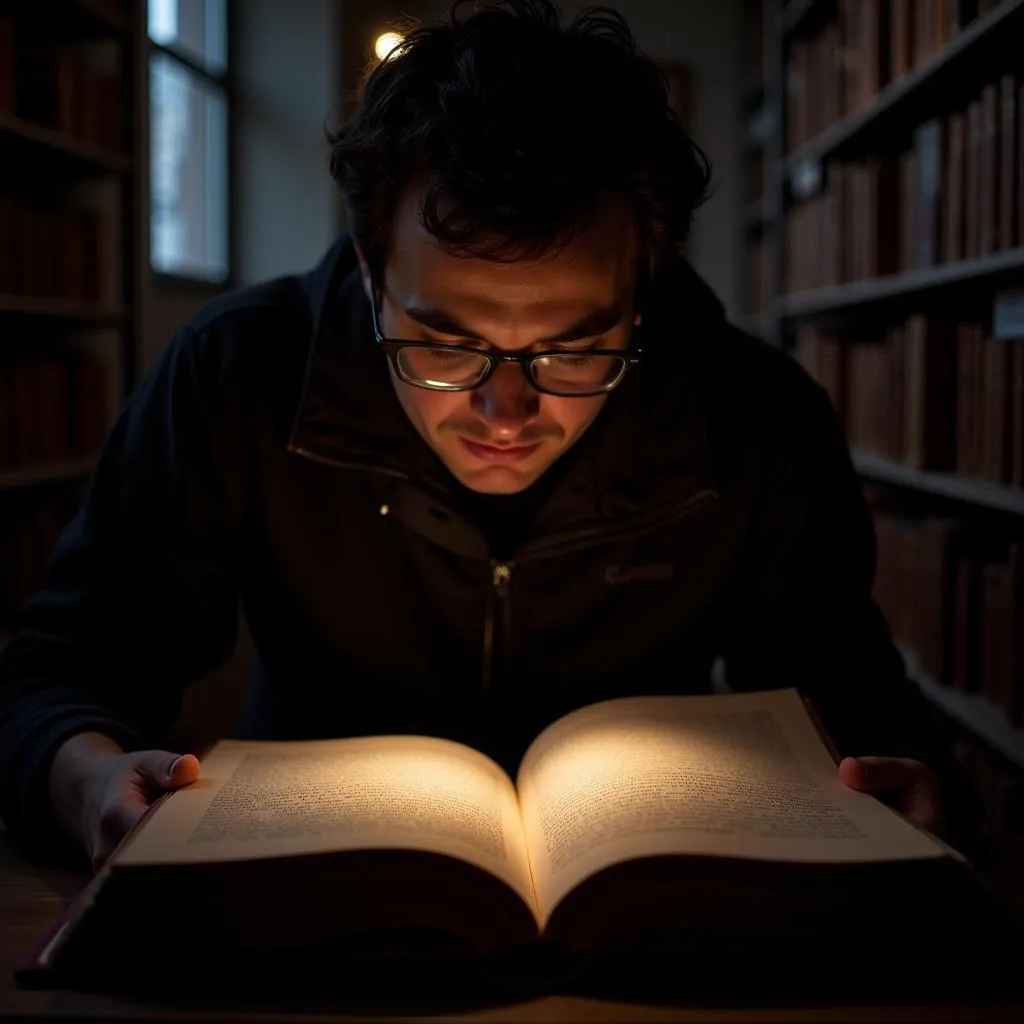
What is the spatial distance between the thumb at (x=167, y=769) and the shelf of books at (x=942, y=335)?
1337 mm

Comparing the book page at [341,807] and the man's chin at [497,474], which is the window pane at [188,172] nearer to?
the man's chin at [497,474]

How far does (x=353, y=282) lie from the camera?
1206 millimetres

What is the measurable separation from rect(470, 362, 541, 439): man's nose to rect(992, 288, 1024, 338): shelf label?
1188 mm

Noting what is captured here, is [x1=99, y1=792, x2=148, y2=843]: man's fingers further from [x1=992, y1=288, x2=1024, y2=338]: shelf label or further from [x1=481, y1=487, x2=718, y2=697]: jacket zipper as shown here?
[x1=992, y1=288, x2=1024, y2=338]: shelf label

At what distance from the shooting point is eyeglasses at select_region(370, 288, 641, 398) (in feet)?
3.30

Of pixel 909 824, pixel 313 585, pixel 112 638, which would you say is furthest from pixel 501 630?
pixel 909 824

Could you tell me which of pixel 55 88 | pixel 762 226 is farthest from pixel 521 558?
pixel 762 226

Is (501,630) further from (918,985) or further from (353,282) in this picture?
(918,985)

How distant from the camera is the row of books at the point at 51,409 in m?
2.86

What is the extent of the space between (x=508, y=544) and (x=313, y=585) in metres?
0.20

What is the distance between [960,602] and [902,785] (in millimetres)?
1330

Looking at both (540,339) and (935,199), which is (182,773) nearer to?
(540,339)

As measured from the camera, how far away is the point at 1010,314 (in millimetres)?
1927

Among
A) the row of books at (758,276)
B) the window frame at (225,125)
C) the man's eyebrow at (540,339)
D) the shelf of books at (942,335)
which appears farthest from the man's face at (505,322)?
the row of books at (758,276)
